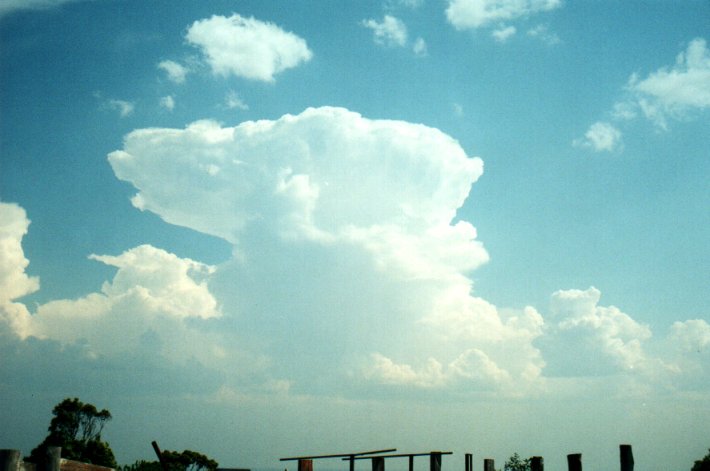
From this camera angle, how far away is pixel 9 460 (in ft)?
21.6

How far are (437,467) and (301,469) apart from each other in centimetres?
351

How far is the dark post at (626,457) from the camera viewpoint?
1251cm

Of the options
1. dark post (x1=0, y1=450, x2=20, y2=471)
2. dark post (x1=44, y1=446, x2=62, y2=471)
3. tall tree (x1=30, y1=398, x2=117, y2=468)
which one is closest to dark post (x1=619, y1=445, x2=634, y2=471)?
dark post (x1=44, y1=446, x2=62, y2=471)

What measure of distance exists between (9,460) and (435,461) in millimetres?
10870

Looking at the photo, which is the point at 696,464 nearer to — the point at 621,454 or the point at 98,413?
the point at 621,454

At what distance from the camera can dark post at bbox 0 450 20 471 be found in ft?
21.5

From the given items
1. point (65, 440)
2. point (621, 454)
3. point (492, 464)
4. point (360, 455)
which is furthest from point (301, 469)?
point (65, 440)

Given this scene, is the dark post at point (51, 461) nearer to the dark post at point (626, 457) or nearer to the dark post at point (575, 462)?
the dark post at point (575, 462)

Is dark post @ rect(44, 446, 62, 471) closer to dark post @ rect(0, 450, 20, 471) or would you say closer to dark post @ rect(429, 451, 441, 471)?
dark post @ rect(0, 450, 20, 471)

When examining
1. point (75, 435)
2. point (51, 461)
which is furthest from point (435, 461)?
point (75, 435)

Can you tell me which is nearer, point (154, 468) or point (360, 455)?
point (360, 455)

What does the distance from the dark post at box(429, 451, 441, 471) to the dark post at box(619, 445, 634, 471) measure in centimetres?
439

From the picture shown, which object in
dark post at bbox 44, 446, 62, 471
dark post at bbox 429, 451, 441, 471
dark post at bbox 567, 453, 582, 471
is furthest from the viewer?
dark post at bbox 429, 451, 441, 471

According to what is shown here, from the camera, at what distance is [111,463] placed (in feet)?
175
